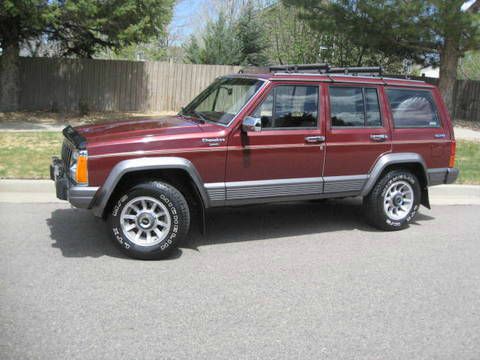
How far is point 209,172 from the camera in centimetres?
544

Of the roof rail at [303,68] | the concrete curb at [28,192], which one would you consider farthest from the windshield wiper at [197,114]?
the concrete curb at [28,192]

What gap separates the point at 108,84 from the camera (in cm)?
1952

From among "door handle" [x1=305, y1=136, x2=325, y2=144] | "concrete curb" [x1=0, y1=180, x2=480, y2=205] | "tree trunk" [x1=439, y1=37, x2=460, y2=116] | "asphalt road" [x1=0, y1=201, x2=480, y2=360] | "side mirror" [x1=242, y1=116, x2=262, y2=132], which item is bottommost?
"asphalt road" [x1=0, y1=201, x2=480, y2=360]

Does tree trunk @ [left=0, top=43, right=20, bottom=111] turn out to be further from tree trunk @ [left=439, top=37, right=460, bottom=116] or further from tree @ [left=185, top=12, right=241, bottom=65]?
tree trunk @ [left=439, top=37, right=460, bottom=116]

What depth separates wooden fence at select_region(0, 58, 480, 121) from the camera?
18.8 metres

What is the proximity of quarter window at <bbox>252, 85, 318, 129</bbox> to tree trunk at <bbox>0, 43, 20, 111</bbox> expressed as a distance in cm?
1349

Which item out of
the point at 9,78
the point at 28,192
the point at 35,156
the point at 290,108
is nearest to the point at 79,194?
the point at 290,108

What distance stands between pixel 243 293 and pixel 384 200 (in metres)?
2.74

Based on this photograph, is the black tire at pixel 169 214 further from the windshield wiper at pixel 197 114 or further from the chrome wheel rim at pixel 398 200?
the chrome wheel rim at pixel 398 200

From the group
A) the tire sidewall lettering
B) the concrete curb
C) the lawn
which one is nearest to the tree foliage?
the lawn

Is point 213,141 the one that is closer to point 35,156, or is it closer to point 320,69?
point 320,69

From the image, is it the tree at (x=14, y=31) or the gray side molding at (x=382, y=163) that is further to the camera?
the tree at (x=14, y=31)

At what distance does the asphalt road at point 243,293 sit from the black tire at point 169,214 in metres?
0.13

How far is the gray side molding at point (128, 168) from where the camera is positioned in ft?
16.4
